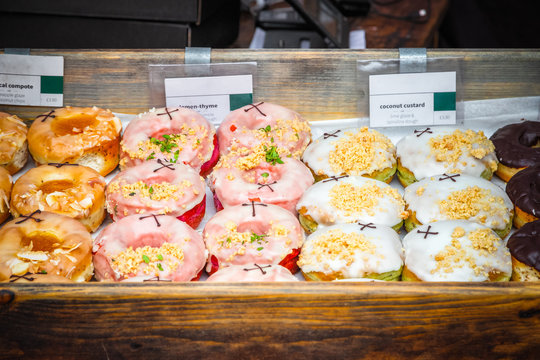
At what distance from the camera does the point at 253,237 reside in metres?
1.81

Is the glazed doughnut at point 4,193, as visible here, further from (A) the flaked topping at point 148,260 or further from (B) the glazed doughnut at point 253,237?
(B) the glazed doughnut at point 253,237

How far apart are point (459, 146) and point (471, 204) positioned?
343 mm

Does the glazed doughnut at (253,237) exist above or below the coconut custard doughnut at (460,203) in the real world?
below

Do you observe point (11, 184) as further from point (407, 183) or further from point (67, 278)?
point (407, 183)

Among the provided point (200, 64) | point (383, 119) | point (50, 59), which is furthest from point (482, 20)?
point (50, 59)

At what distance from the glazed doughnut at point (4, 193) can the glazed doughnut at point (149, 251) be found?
19.4 inches

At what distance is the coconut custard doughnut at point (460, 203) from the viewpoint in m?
1.89

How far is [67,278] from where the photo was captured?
1663mm

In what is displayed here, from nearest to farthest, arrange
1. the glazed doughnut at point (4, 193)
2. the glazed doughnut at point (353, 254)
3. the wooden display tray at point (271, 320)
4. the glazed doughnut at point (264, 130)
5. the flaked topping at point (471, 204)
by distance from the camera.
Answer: the wooden display tray at point (271, 320), the glazed doughnut at point (353, 254), the flaked topping at point (471, 204), the glazed doughnut at point (4, 193), the glazed doughnut at point (264, 130)

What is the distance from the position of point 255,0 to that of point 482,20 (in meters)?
1.81

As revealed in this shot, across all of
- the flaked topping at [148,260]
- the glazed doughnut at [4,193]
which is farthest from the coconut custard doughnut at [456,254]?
the glazed doughnut at [4,193]

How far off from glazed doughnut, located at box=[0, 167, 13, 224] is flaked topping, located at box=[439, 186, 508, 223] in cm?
170

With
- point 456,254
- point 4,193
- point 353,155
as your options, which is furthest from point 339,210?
point 4,193

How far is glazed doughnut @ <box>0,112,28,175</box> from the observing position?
2.19m
